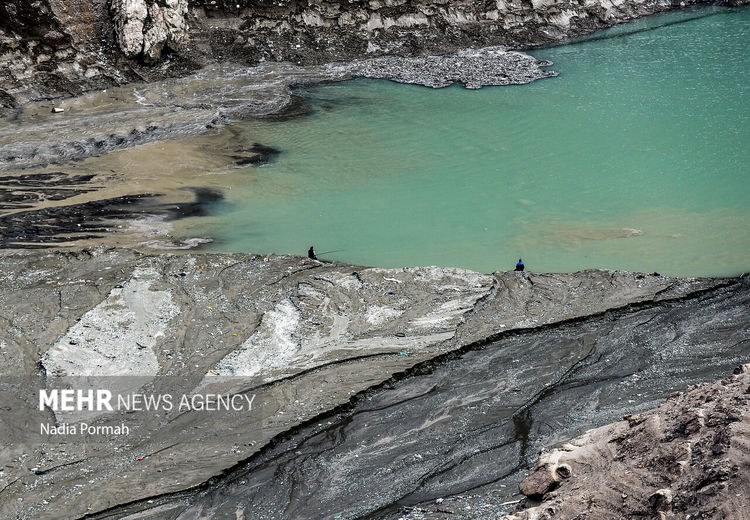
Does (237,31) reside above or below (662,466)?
above

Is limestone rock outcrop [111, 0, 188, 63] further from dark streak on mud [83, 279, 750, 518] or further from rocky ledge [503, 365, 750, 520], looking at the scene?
rocky ledge [503, 365, 750, 520]

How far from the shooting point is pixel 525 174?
25250 mm

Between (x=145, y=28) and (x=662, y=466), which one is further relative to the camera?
(x=145, y=28)

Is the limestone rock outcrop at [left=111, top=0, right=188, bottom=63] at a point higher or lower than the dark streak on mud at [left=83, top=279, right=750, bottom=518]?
higher

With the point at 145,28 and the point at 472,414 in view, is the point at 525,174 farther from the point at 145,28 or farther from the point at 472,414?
the point at 145,28

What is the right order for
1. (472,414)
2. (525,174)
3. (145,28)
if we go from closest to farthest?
(472,414) → (525,174) → (145,28)

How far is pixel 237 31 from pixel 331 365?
1032 inches

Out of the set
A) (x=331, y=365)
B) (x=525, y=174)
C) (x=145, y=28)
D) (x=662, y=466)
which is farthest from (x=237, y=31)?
(x=662, y=466)

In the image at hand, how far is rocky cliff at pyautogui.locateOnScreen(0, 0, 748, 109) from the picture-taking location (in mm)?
32656

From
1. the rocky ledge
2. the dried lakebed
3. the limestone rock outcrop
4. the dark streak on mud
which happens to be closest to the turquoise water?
the dried lakebed

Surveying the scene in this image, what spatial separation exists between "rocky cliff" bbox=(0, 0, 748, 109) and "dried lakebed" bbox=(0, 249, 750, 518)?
16448mm

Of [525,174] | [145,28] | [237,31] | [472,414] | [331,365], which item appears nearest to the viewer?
[472,414]

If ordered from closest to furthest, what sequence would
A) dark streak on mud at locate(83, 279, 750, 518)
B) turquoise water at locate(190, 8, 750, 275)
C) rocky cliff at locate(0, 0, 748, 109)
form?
dark streak on mud at locate(83, 279, 750, 518) → turquoise water at locate(190, 8, 750, 275) → rocky cliff at locate(0, 0, 748, 109)

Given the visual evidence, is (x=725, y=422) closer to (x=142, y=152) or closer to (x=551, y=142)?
(x=551, y=142)
